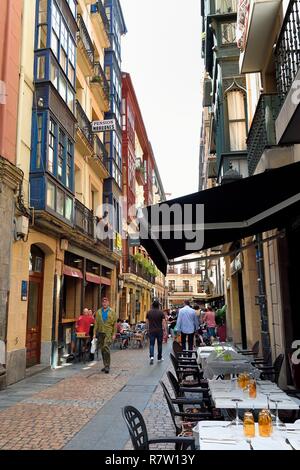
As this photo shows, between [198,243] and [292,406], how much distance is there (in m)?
3.46

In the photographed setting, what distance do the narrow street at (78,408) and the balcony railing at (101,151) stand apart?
10.1m

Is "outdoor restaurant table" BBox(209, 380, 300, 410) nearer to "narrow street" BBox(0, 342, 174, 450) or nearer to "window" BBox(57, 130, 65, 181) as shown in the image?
"narrow street" BBox(0, 342, 174, 450)

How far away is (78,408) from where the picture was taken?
22.9 feet

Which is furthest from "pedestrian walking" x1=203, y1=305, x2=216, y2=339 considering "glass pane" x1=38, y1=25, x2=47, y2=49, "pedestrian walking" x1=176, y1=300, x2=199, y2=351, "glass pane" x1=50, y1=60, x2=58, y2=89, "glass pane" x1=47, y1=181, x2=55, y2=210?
"glass pane" x1=38, y1=25, x2=47, y2=49

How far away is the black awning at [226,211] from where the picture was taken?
5.24 meters

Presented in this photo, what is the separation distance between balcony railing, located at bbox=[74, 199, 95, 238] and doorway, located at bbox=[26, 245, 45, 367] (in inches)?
97.3

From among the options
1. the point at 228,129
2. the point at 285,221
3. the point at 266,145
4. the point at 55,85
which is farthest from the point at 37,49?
the point at 285,221

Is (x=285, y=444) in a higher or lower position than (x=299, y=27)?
lower

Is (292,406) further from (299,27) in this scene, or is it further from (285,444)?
(299,27)

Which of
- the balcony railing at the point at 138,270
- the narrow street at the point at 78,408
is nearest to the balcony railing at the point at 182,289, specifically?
the balcony railing at the point at 138,270

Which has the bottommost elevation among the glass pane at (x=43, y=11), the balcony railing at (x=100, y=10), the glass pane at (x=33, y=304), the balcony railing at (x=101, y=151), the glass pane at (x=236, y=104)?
the glass pane at (x=33, y=304)

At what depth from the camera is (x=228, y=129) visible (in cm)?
1357

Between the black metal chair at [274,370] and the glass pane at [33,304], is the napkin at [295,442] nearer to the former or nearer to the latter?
the black metal chair at [274,370]
